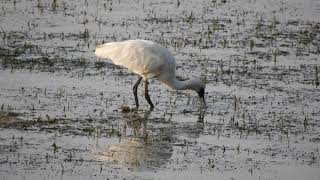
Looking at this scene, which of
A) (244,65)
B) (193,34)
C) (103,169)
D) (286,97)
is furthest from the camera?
(193,34)

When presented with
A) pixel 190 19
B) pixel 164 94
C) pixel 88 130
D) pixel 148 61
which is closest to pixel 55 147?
pixel 88 130

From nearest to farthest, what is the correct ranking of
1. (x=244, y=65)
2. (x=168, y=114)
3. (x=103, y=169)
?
(x=103, y=169), (x=168, y=114), (x=244, y=65)

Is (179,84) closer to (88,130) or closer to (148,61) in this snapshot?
(148,61)

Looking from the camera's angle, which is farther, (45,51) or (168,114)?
(45,51)

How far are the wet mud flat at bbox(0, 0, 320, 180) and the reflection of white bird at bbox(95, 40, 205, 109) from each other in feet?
0.92

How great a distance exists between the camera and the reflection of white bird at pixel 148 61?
1184 cm

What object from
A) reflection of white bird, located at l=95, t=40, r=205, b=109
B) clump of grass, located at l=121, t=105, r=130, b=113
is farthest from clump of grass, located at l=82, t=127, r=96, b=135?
reflection of white bird, located at l=95, t=40, r=205, b=109

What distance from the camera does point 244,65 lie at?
45.7ft

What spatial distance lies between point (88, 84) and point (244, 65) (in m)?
2.77

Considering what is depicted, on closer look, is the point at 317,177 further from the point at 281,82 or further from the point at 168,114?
the point at 281,82

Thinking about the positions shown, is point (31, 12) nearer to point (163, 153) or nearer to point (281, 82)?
point (281, 82)

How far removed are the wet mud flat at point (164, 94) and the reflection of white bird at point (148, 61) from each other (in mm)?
281

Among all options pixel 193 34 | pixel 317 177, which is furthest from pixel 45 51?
pixel 317 177

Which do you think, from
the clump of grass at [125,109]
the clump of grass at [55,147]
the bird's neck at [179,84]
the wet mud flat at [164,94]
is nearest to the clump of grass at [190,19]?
the wet mud flat at [164,94]
